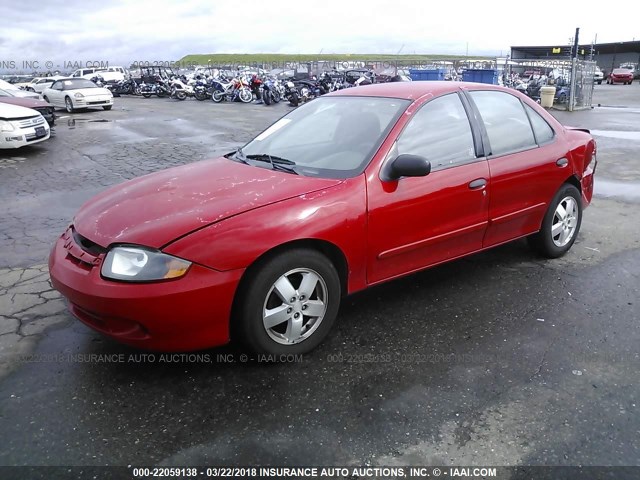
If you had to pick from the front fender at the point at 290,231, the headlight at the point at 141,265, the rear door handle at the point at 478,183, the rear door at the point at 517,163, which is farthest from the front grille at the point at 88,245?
the rear door at the point at 517,163

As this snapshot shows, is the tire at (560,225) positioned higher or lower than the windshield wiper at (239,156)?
lower

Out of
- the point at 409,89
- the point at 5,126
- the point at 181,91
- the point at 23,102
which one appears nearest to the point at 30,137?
the point at 5,126

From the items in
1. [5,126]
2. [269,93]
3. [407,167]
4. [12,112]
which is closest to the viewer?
[407,167]

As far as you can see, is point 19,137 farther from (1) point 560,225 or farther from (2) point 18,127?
(1) point 560,225

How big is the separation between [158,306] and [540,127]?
3592mm

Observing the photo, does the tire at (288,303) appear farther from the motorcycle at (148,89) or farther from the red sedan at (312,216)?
the motorcycle at (148,89)

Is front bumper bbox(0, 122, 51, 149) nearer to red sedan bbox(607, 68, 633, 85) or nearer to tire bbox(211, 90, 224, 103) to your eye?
tire bbox(211, 90, 224, 103)

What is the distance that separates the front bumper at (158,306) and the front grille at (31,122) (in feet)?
31.7

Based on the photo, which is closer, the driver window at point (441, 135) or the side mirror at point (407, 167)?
the side mirror at point (407, 167)

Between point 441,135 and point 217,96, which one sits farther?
point 217,96

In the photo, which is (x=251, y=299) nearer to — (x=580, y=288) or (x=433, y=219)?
(x=433, y=219)

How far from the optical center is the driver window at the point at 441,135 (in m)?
3.70

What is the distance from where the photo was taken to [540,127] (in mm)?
4613

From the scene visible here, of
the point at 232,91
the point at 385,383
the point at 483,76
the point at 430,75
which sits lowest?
the point at 385,383
